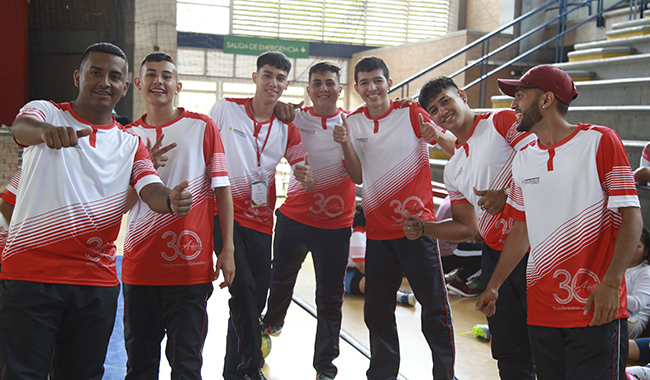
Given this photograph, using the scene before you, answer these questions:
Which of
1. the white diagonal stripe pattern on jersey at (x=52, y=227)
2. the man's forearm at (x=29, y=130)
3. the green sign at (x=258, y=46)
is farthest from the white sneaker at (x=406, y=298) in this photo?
the green sign at (x=258, y=46)

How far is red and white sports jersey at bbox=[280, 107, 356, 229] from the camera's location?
140 inches

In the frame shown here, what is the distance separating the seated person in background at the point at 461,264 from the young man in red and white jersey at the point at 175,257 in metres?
3.07

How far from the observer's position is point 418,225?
2.91m

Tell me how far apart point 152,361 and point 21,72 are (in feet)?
33.2

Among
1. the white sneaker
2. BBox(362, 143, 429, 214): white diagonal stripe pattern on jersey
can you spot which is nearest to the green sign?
the white sneaker

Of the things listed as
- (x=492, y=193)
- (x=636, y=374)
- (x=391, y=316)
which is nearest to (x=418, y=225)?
(x=492, y=193)

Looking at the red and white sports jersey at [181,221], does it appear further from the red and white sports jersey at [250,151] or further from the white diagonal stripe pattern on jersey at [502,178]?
the white diagonal stripe pattern on jersey at [502,178]

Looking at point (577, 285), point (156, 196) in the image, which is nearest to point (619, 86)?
point (577, 285)

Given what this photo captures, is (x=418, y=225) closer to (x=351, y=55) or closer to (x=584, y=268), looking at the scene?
(x=584, y=268)

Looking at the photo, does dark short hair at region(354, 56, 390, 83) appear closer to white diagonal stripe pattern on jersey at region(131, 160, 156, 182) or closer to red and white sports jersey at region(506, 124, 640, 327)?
red and white sports jersey at region(506, 124, 640, 327)

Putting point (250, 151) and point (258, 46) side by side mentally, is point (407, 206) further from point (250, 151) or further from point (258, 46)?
point (258, 46)

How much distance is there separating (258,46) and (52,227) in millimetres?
12857

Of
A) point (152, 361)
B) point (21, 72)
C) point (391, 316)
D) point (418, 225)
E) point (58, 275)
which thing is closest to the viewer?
point (58, 275)

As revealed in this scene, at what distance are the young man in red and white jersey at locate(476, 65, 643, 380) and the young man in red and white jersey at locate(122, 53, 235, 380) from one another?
4.70 ft
